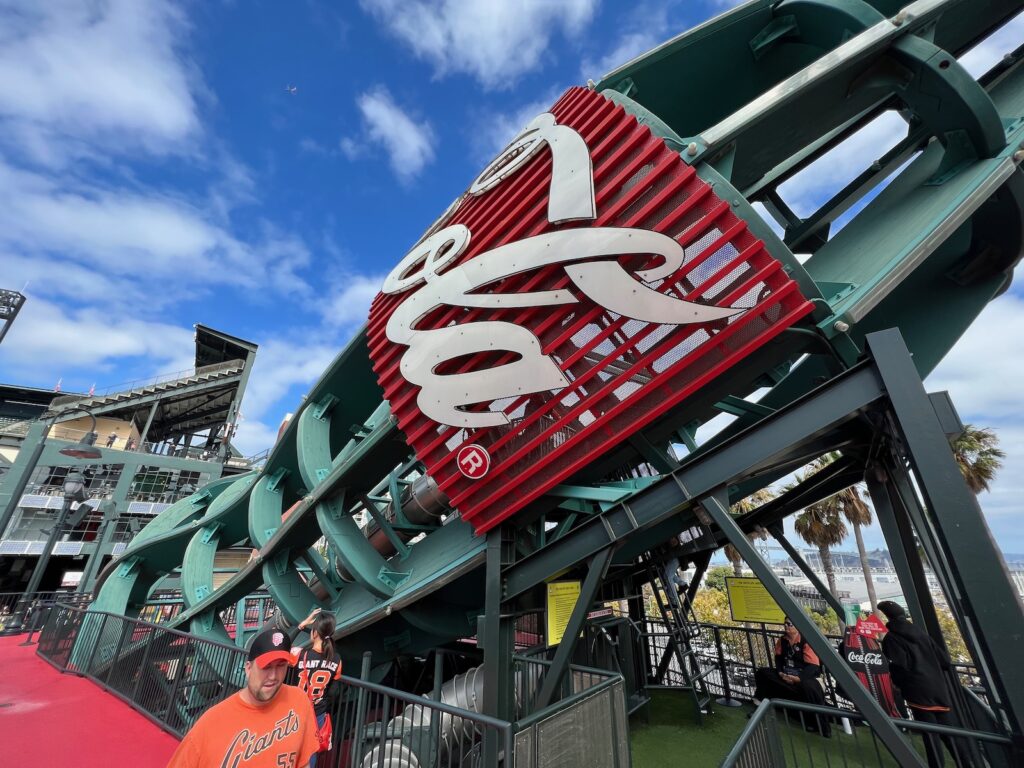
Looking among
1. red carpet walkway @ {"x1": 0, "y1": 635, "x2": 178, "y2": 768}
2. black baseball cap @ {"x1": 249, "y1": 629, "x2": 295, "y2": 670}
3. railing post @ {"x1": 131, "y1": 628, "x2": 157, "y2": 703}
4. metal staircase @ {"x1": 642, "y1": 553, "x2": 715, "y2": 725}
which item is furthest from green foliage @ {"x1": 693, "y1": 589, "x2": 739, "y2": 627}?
black baseball cap @ {"x1": 249, "y1": 629, "x2": 295, "y2": 670}

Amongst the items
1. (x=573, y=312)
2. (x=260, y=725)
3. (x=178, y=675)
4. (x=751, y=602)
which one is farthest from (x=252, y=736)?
(x=751, y=602)

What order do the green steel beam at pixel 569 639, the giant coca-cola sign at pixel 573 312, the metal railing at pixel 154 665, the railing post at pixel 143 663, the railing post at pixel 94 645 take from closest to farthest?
the giant coca-cola sign at pixel 573 312
the green steel beam at pixel 569 639
the metal railing at pixel 154 665
the railing post at pixel 143 663
the railing post at pixel 94 645

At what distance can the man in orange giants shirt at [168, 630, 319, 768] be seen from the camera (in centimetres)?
231

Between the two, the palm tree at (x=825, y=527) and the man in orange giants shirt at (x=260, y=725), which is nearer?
the man in orange giants shirt at (x=260, y=725)

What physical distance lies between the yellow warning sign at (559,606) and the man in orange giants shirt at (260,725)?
340cm

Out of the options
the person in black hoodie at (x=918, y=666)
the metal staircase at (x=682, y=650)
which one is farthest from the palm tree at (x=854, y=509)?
the person in black hoodie at (x=918, y=666)

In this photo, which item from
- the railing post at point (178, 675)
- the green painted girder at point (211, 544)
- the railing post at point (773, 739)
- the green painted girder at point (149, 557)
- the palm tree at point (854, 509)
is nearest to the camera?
the railing post at point (773, 739)

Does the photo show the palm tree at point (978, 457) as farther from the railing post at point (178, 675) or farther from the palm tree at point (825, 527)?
the railing post at point (178, 675)

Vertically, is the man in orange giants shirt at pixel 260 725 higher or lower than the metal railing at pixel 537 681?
higher

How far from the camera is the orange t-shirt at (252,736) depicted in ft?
7.50

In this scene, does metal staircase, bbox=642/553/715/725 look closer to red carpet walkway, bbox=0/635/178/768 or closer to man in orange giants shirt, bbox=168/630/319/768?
man in orange giants shirt, bbox=168/630/319/768

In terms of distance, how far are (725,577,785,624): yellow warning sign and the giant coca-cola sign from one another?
550 cm

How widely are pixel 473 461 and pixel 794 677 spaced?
6.76m

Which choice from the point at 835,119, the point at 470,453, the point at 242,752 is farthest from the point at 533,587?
the point at 835,119
